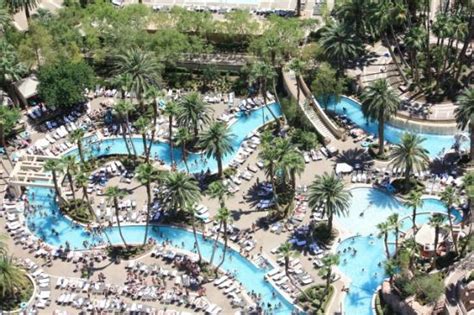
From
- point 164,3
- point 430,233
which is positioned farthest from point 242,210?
point 164,3

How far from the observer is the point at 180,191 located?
9600 centimetres

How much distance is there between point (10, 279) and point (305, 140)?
4029cm

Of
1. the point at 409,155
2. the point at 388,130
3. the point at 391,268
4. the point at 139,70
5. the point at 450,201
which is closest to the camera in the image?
the point at 391,268

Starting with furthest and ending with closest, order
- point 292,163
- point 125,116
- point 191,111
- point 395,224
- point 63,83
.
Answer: point 63,83 → point 125,116 → point 191,111 → point 292,163 → point 395,224

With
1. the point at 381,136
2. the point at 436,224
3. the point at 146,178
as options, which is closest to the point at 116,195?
the point at 146,178

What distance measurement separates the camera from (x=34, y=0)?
427ft

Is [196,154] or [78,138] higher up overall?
[78,138]

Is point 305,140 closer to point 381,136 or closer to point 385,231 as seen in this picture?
point 381,136

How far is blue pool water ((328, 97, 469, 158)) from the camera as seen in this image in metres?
108

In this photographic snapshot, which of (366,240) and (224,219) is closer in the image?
(224,219)

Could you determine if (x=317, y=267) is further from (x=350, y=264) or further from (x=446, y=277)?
(x=446, y=277)

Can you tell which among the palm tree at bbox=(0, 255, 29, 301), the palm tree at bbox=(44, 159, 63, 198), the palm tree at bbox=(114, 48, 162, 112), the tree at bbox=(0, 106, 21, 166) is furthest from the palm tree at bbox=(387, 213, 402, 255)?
the tree at bbox=(0, 106, 21, 166)

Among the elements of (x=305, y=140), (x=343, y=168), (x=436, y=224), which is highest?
(x=305, y=140)

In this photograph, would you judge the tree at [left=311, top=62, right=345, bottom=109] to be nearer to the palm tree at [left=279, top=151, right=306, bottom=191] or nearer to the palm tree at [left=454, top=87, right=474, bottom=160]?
the palm tree at [left=454, top=87, right=474, bottom=160]
